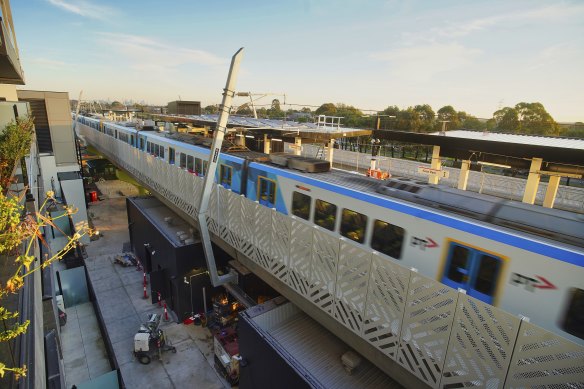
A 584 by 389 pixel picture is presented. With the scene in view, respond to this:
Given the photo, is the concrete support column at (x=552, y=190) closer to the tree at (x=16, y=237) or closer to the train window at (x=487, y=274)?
A: the train window at (x=487, y=274)

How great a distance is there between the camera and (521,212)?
6176mm

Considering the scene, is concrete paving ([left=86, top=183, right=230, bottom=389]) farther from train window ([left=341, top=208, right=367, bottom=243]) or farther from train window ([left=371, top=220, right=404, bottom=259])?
train window ([left=371, top=220, right=404, bottom=259])

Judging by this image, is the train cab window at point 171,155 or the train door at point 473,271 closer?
the train door at point 473,271

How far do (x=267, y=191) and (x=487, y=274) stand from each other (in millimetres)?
6980

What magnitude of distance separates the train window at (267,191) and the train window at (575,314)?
768cm

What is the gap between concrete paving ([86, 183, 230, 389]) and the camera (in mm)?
10734

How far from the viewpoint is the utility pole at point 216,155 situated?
9.09 metres

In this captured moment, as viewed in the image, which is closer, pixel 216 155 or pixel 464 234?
pixel 464 234

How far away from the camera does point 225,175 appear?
13195 mm

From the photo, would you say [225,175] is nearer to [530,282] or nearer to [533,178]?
[530,282]

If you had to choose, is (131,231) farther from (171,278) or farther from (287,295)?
(287,295)

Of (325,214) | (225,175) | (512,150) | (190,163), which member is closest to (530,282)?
(325,214)

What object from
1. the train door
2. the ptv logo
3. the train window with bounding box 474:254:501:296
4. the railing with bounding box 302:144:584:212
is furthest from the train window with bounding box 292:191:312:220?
the railing with bounding box 302:144:584:212

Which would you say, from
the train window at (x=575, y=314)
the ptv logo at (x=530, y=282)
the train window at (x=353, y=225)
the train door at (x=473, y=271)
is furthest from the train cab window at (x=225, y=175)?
the train window at (x=575, y=314)
